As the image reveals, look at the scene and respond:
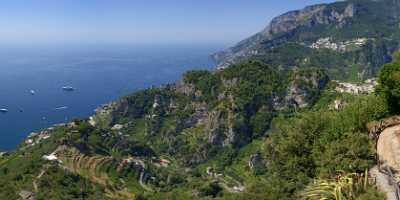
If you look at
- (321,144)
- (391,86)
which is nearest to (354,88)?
(391,86)

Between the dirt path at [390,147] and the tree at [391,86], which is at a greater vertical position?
the tree at [391,86]

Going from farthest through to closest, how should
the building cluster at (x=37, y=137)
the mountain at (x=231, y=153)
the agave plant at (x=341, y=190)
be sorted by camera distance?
1. the building cluster at (x=37, y=137)
2. the mountain at (x=231, y=153)
3. the agave plant at (x=341, y=190)

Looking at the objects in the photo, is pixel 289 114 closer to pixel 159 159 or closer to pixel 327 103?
pixel 327 103

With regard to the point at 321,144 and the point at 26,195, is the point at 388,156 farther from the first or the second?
the point at 26,195

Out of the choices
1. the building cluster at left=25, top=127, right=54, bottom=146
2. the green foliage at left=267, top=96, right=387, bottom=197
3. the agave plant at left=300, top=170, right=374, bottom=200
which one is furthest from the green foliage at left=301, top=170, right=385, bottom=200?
the building cluster at left=25, top=127, right=54, bottom=146

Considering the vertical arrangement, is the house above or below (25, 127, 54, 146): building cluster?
above

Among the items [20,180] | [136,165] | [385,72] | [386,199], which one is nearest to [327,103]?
[136,165]

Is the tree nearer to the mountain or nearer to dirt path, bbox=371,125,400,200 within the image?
the mountain

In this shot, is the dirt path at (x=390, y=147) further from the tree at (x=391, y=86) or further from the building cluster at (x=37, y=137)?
the building cluster at (x=37, y=137)

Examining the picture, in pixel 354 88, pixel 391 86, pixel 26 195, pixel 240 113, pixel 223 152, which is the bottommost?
pixel 223 152

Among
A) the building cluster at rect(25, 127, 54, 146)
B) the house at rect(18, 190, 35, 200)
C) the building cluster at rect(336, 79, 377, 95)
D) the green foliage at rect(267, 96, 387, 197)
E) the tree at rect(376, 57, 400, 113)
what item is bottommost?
the building cluster at rect(25, 127, 54, 146)

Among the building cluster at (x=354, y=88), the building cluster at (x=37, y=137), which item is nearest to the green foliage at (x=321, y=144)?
the building cluster at (x=37, y=137)
